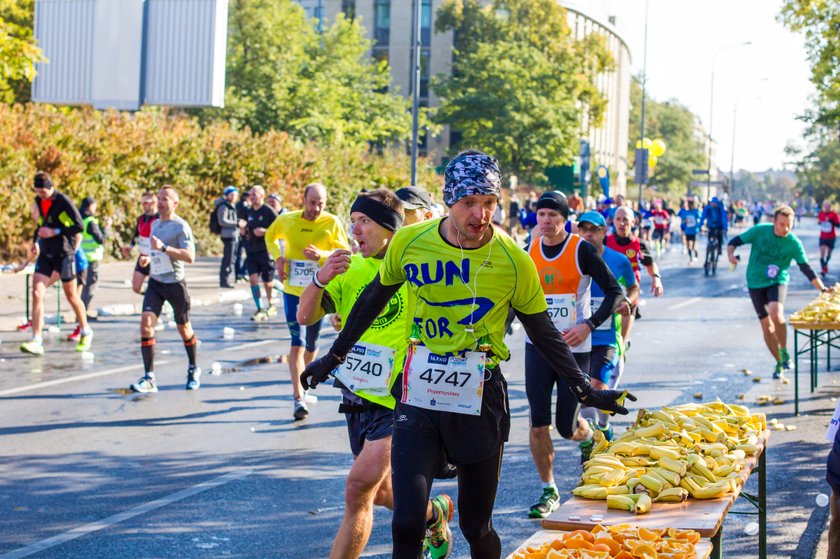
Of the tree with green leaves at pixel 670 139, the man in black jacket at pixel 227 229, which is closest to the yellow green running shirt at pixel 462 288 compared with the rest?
the man in black jacket at pixel 227 229

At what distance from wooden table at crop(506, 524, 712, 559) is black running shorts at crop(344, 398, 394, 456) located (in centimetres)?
106

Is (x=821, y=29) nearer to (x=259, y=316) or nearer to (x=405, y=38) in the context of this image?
(x=259, y=316)

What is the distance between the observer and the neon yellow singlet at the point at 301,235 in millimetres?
9719

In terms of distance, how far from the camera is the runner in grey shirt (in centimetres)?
1075

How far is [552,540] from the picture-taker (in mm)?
4289

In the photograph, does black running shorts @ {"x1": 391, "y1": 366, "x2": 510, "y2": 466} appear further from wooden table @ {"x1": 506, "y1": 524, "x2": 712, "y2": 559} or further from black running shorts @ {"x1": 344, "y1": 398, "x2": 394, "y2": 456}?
black running shorts @ {"x1": 344, "y1": 398, "x2": 394, "y2": 456}

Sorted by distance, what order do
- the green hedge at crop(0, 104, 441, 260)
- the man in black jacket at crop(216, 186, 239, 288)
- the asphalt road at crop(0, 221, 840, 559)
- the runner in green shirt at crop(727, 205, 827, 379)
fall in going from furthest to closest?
the green hedge at crop(0, 104, 441, 260) → the man in black jacket at crop(216, 186, 239, 288) → the runner in green shirt at crop(727, 205, 827, 379) → the asphalt road at crop(0, 221, 840, 559)

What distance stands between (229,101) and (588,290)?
132ft

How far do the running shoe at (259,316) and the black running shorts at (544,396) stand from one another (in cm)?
1127

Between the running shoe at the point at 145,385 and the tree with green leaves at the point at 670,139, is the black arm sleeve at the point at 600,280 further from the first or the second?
the tree with green leaves at the point at 670,139

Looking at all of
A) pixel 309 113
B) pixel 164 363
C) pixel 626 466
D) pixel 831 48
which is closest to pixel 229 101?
pixel 309 113

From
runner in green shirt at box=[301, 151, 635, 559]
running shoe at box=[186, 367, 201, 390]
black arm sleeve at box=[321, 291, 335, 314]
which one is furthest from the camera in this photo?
running shoe at box=[186, 367, 201, 390]

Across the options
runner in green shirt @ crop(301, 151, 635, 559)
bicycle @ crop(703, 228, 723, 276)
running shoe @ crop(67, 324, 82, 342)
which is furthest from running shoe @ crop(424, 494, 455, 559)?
bicycle @ crop(703, 228, 723, 276)

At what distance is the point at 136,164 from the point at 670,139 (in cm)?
10486
